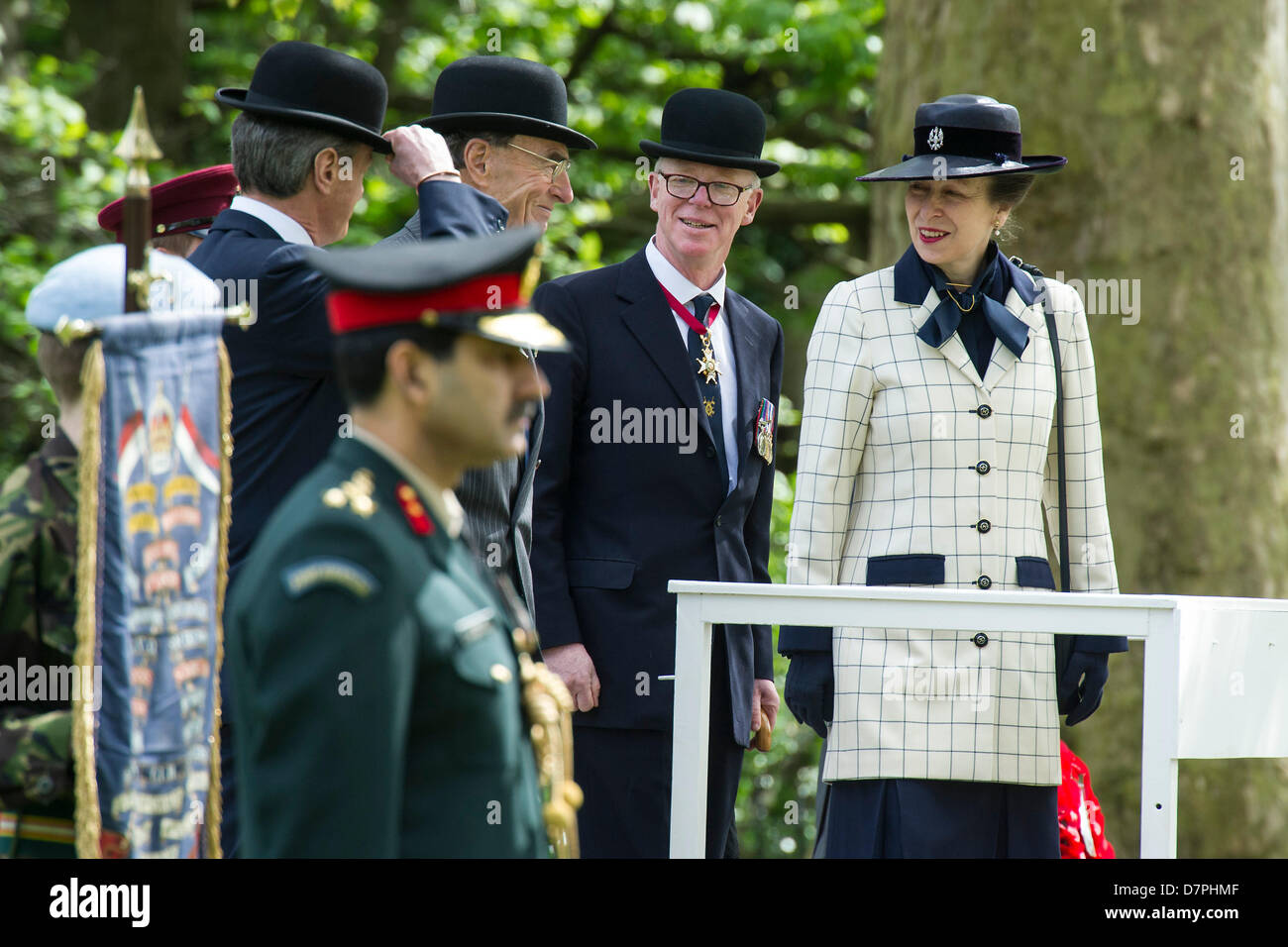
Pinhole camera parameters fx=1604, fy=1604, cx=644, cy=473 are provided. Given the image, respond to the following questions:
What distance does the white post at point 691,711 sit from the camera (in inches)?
135

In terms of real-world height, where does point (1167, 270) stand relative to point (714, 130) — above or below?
above

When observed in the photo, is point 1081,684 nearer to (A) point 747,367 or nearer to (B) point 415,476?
(A) point 747,367

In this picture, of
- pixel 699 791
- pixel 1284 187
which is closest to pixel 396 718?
pixel 699 791

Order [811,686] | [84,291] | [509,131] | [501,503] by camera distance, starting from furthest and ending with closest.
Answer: [509,131]
[811,686]
[501,503]
[84,291]

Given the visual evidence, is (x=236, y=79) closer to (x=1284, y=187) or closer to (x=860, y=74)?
(x=860, y=74)

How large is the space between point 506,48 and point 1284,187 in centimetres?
655

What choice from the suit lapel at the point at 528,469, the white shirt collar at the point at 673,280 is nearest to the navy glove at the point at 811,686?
the suit lapel at the point at 528,469

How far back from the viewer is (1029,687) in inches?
149

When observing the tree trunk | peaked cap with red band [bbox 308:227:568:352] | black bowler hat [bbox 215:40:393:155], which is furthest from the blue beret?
the tree trunk

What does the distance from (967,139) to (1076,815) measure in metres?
1.72

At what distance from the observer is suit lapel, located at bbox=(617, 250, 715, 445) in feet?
14.0

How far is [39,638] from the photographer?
2.59 m

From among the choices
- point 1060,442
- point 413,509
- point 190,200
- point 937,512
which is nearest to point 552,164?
point 190,200

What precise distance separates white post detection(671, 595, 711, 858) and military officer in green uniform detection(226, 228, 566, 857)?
1174mm
